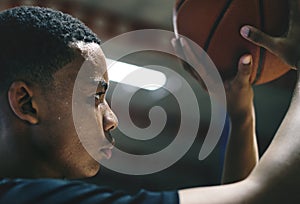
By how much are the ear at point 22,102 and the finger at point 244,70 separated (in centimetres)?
38

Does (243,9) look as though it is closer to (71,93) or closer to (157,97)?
(71,93)

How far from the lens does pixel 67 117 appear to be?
0.79 m

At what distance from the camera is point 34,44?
78 cm

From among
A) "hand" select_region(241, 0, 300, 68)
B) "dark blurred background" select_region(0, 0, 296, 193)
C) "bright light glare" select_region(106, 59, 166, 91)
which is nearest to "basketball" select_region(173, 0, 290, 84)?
"hand" select_region(241, 0, 300, 68)

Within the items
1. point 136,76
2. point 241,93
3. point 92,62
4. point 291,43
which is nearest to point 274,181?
point 291,43

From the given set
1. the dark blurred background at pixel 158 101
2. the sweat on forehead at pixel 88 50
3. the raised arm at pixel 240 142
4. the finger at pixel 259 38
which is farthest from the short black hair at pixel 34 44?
the dark blurred background at pixel 158 101

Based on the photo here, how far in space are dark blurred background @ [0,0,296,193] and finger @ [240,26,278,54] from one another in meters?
1.85

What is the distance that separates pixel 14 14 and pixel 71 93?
14 centimetres

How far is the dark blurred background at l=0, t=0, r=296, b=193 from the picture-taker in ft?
10.0

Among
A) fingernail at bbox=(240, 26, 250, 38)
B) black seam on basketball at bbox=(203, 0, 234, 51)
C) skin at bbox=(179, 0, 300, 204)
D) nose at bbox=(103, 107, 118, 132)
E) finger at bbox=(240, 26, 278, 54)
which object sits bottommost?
skin at bbox=(179, 0, 300, 204)

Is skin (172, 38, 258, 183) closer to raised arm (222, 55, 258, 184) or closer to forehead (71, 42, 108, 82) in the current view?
raised arm (222, 55, 258, 184)

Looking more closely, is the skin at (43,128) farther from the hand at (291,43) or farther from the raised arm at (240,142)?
the raised arm at (240,142)

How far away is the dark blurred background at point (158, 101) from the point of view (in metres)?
3.05

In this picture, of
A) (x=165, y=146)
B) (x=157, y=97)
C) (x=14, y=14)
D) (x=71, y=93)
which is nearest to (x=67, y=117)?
(x=71, y=93)
